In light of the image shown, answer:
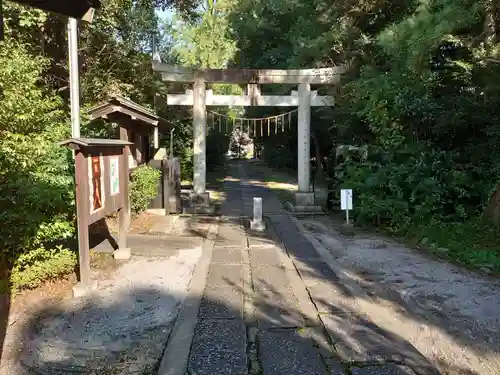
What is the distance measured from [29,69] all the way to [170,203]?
643cm

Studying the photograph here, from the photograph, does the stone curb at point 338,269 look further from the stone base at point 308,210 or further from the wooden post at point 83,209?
the wooden post at point 83,209

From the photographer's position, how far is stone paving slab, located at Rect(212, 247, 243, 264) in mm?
7070

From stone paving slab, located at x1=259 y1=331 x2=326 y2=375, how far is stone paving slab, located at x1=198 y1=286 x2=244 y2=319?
0.65m

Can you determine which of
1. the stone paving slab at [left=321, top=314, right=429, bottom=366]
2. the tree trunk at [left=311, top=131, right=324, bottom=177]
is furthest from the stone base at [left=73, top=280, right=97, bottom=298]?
the tree trunk at [left=311, top=131, right=324, bottom=177]

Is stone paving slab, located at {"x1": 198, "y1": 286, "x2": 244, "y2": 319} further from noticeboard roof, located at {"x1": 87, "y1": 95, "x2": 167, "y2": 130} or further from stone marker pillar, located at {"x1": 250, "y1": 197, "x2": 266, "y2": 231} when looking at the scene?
noticeboard roof, located at {"x1": 87, "y1": 95, "x2": 167, "y2": 130}

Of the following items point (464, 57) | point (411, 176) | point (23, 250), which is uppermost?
point (464, 57)

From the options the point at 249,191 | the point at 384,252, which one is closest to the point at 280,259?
the point at 384,252

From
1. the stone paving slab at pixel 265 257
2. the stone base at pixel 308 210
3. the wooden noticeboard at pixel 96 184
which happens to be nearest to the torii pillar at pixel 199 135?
the stone base at pixel 308 210

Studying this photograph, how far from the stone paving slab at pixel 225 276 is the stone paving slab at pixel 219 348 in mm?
1292

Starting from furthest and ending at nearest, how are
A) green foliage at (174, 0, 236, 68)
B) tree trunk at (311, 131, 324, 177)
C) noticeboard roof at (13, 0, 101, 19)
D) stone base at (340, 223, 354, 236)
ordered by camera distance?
1. tree trunk at (311, 131, 324, 177)
2. green foliage at (174, 0, 236, 68)
3. stone base at (340, 223, 354, 236)
4. noticeboard roof at (13, 0, 101, 19)

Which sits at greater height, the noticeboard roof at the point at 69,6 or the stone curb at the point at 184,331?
the noticeboard roof at the point at 69,6

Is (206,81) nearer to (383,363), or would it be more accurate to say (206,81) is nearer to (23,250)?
(23,250)

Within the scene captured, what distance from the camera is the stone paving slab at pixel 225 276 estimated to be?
5801mm

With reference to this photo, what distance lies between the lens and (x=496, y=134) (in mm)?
8430
